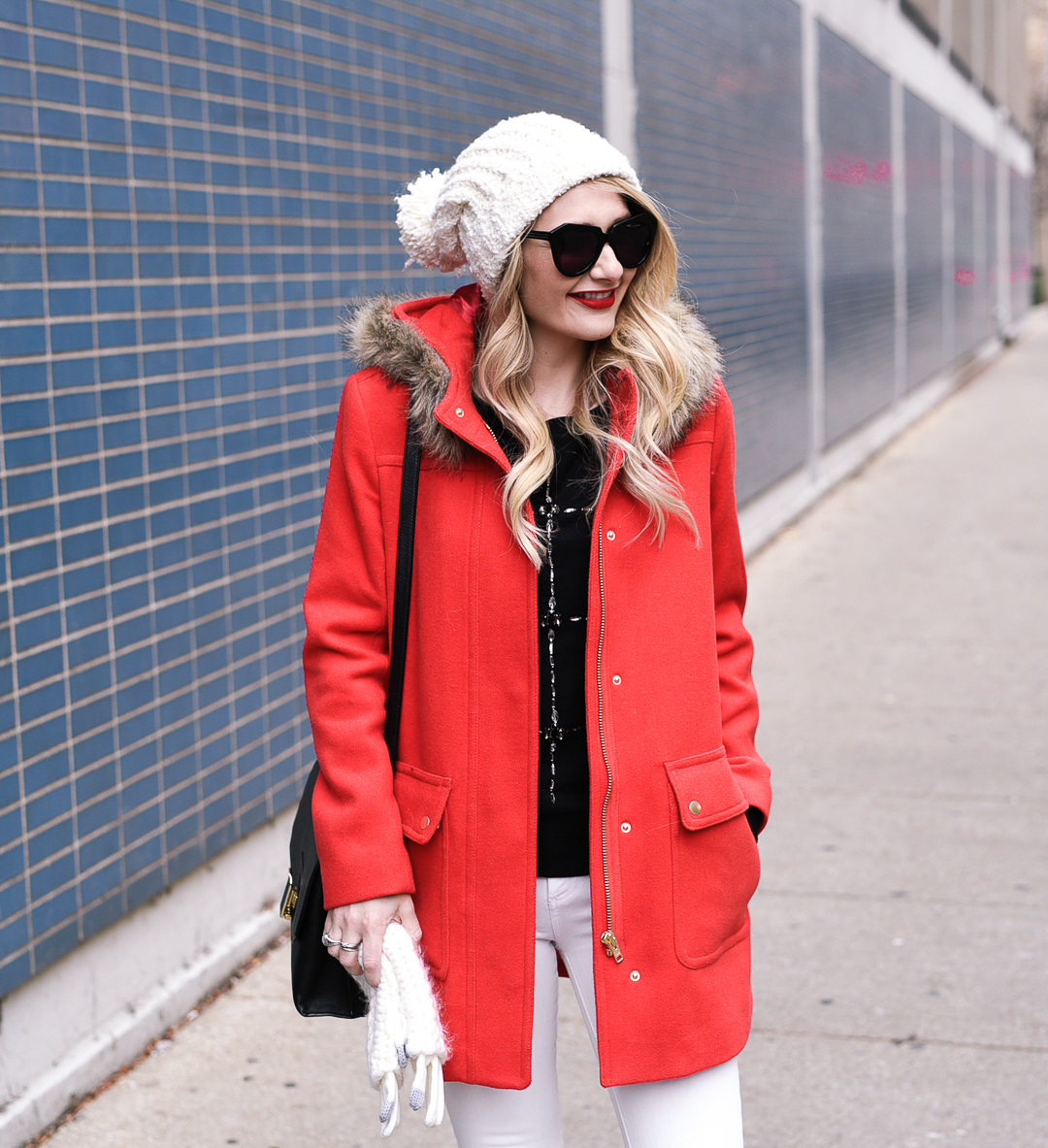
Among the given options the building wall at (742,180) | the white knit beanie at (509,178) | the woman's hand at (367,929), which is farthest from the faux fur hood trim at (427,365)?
the building wall at (742,180)

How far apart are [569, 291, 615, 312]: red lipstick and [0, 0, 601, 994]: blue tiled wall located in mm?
1582

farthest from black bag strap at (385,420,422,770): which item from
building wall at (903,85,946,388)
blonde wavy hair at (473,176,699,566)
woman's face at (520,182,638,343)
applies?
building wall at (903,85,946,388)

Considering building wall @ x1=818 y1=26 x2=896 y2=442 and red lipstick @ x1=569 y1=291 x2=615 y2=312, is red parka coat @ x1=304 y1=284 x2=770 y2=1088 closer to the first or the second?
red lipstick @ x1=569 y1=291 x2=615 y2=312

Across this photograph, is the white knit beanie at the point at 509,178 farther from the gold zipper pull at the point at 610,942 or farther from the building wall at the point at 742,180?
the building wall at the point at 742,180

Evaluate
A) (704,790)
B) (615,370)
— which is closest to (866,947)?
(704,790)

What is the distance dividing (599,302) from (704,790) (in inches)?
27.3

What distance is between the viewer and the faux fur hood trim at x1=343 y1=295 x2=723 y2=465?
2131 millimetres

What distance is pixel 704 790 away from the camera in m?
2.15

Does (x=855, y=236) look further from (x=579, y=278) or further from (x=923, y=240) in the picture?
(x=579, y=278)

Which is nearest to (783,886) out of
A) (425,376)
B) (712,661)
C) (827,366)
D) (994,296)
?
(712,661)

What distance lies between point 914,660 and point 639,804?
5591mm

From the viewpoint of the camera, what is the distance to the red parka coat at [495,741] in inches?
82.4

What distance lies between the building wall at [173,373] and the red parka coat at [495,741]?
1386 millimetres

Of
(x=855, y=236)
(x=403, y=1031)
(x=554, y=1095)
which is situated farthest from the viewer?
(x=855, y=236)
